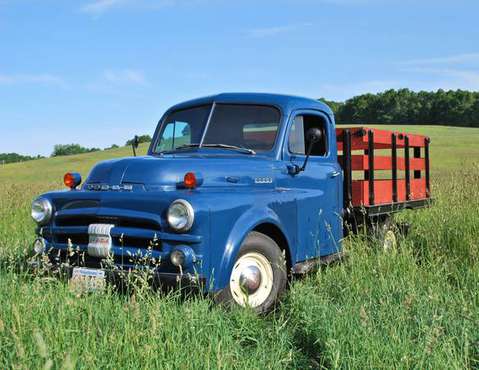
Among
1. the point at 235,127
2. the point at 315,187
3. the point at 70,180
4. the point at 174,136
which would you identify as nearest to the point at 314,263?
the point at 315,187

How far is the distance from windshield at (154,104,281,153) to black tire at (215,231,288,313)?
43.2 inches

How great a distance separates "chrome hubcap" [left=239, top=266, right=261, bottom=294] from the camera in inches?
167

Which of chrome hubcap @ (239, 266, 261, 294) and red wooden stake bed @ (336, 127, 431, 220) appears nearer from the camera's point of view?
chrome hubcap @ (239, 266, 261, 294)

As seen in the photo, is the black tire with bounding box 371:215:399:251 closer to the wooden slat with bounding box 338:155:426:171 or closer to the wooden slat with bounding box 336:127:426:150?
the wooden slat with bounding box 338:155:426:171

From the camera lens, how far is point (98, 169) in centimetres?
470

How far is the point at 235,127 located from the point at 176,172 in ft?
3.45

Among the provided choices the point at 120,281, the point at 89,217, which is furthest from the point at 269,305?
the point at 89,217

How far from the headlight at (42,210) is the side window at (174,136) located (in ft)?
5.03

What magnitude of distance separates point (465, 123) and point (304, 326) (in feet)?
261

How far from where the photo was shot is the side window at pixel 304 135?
5.37m

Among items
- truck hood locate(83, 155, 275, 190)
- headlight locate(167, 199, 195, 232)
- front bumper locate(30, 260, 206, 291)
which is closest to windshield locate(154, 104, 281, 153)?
truck hood locate(83, 155, 275, 190)

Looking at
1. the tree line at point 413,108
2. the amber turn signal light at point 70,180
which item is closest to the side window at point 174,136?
the amber turn signal light at point 70,180

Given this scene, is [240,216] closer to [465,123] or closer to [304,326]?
[304,326]

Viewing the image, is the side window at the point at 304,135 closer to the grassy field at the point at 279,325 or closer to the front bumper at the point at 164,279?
the grassy field at the point at 279,325
